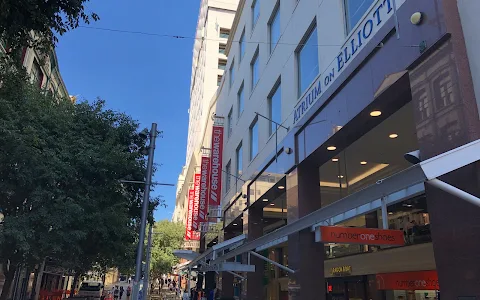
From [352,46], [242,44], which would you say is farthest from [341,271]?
[242,44]

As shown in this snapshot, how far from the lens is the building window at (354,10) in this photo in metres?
8.96

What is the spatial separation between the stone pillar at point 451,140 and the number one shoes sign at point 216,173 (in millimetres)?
19157

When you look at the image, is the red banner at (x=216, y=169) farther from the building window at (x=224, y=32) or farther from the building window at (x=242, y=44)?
the building window at (x=224, y=32)

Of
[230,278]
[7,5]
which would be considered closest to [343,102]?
[7,5]

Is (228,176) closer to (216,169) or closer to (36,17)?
(216,169)

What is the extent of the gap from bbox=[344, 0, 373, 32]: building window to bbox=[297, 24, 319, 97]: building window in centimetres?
179

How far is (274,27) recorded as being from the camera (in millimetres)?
16859

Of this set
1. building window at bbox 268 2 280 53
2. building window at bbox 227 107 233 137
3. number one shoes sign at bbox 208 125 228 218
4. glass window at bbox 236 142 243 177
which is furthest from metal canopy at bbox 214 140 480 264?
building window at bbox 227 107 233 137

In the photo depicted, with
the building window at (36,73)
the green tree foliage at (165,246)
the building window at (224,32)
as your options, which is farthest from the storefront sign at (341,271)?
the building window at (224,32)

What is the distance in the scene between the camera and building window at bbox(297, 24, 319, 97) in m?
11.5

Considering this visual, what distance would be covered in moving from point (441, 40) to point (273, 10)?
1182 centimetres

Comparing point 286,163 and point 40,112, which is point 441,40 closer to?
point 286,163

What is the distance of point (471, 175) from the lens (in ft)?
16.0

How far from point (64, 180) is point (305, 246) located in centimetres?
863
